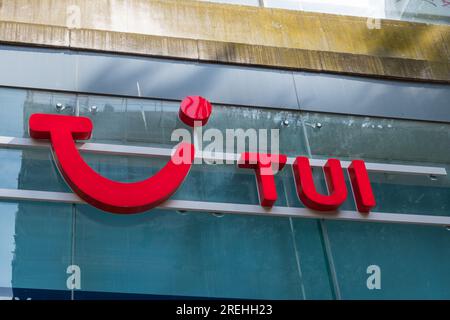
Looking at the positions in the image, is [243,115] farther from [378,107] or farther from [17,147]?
[17,147]

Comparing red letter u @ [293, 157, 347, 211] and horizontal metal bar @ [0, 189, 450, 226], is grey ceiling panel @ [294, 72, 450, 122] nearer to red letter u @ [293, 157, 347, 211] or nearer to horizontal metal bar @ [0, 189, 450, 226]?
red letter u @ [293, 157, 347, 211]

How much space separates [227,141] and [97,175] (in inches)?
63.0

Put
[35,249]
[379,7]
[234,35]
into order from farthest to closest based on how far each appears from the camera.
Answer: [379,7] → [234,35] → [35,249]

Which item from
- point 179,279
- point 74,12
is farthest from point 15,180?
point 74,12

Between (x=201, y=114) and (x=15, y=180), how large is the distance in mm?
2036

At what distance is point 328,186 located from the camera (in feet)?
28.0

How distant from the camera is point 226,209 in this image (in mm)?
8078

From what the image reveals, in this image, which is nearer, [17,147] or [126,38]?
[17,147]

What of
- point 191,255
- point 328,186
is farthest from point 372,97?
point 191,255

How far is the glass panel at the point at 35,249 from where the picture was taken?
7.14 m

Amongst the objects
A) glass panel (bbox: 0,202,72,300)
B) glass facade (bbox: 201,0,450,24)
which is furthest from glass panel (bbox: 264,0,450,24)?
glass panel (bbox: 0,202,72,300)

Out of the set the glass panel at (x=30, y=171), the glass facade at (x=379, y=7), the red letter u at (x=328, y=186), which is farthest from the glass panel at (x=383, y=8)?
the glass panel at (x=30, y=171)

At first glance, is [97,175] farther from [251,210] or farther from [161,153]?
[251,210]
